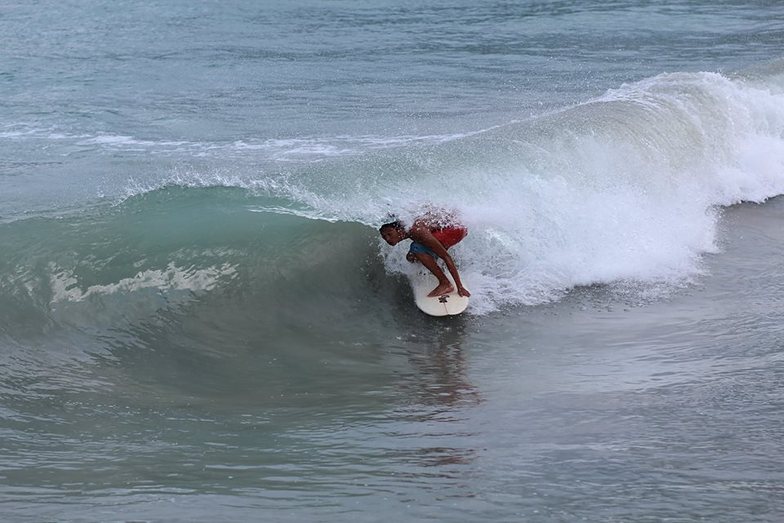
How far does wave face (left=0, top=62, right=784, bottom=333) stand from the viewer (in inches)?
406

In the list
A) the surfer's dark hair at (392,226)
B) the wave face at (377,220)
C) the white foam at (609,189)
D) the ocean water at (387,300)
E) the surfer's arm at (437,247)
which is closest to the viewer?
the ocean water at (387,300)

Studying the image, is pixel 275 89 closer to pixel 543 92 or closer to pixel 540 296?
pixel 543 92

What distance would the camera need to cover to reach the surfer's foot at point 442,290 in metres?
10.5

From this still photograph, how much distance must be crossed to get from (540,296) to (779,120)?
30.8ft

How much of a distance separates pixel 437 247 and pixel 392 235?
1.61 ft

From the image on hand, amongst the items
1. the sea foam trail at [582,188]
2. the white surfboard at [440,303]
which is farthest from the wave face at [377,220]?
the white surfboard at [440,303]

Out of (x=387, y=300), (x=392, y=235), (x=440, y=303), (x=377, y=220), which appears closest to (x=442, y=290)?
(x=440, y=303)

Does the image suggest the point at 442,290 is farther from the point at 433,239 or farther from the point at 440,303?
the point at 433,239

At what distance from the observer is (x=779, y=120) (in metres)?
18.2

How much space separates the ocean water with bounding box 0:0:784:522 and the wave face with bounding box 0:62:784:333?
43 mm

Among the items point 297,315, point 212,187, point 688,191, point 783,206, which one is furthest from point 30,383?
point 783,206

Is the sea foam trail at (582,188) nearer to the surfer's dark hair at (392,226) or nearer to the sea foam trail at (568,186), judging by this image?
the sea foam trail at (568,186)

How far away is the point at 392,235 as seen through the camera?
10656 millimetres

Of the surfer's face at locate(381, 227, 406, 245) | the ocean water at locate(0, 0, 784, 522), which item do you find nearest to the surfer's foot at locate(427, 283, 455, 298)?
the ocean water at locate(0, 0, 784, 522)
